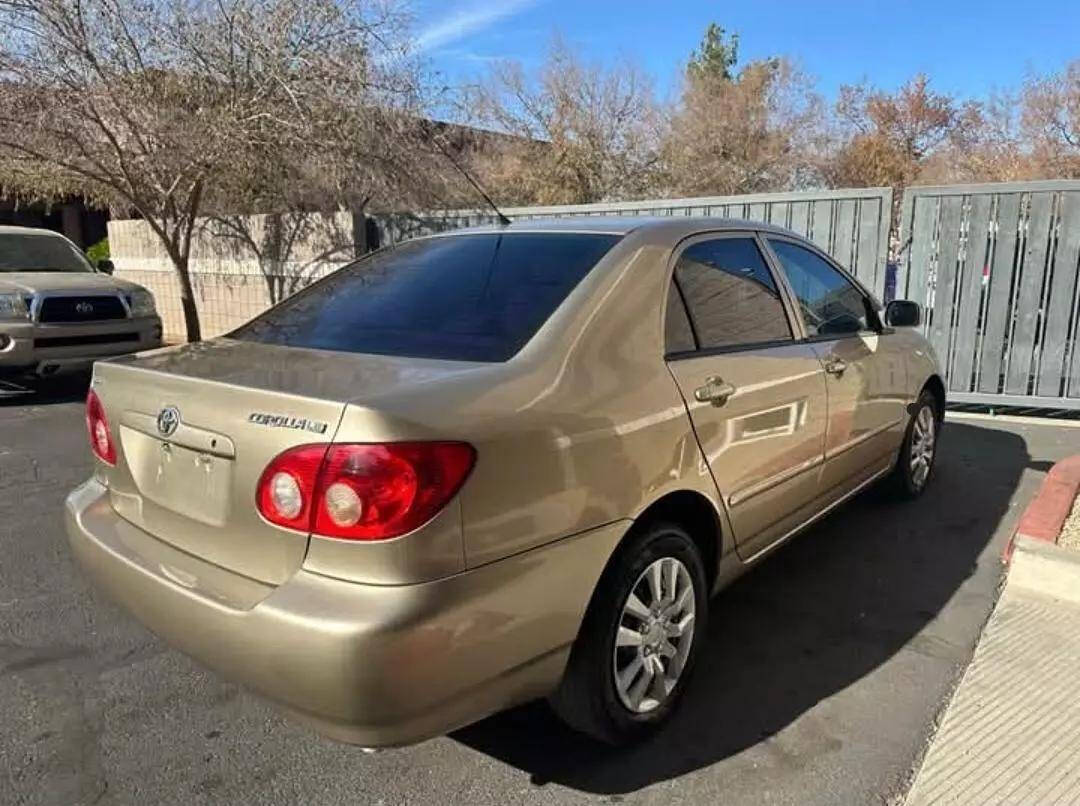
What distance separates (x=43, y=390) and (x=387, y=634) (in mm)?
8709

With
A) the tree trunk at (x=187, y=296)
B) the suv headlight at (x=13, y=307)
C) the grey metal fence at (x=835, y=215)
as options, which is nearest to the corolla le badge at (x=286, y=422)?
the grey metal fence at (x=835, y=215)

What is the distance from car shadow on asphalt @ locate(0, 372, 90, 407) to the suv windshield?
1.24 meters

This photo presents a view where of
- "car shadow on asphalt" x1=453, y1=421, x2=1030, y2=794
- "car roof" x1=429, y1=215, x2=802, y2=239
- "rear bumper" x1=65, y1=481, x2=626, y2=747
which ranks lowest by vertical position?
"car shadow on asphalt" x1=453, y1=421, x2=1030, y2=794

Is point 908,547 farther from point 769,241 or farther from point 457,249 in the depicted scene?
point 457,249

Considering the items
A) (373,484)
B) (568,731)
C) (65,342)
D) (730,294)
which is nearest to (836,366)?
(730,294)

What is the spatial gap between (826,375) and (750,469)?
853mm

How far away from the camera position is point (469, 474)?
198cm

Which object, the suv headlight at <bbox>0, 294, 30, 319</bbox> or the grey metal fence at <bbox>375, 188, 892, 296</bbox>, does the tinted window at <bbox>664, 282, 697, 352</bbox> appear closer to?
the grey metal fence at <bbox>375, 188, 892, 296</bbox>

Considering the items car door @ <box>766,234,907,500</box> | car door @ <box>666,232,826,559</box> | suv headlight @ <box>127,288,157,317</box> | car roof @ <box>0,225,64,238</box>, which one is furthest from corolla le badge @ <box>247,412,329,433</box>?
car roof @ <box>0,225,64,238</box>

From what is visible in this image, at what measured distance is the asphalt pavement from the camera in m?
2.42

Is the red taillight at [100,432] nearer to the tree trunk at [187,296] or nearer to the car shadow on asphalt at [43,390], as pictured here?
the car shadow on asphalt at [43,390]

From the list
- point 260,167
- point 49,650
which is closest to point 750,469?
point 49,650

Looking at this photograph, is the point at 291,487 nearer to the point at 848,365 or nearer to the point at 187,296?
the point at 848,365

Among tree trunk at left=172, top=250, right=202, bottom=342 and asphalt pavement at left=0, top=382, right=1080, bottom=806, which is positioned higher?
tree trunk at left=172, top=250, right=202, bottom=342
